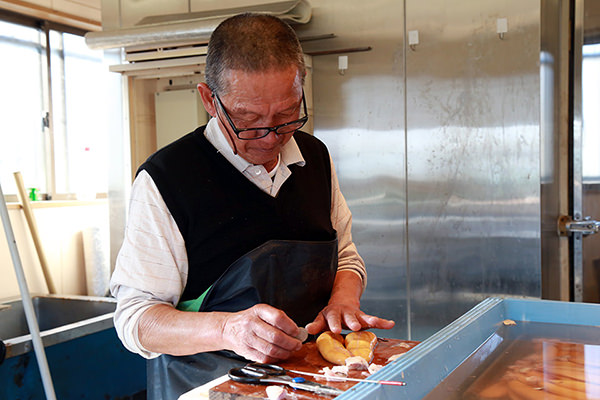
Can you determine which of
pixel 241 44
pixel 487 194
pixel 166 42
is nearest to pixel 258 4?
pixel 166 42

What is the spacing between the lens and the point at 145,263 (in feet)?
4.33

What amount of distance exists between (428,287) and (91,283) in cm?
265

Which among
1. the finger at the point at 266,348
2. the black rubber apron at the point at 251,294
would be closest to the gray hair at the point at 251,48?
the black rubber apron at the point at 251,294

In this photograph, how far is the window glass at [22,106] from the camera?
4289 mm

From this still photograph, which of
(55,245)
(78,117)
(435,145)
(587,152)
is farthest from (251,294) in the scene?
(78,117)

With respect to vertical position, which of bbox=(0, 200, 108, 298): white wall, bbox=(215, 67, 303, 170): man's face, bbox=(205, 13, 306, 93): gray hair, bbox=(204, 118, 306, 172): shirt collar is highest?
bbox=(205, 13, 306, 93): gray hair

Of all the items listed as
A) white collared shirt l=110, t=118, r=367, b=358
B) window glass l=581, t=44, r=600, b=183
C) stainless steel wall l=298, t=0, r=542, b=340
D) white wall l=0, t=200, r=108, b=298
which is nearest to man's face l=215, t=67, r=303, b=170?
white collared shirt l=110, t=118, r=367, b=358

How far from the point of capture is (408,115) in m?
2.82

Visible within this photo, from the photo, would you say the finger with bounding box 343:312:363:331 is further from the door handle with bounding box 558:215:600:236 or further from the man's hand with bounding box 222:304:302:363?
the door handle with bounding box 558:215:600:236

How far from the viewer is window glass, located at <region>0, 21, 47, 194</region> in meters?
4.29

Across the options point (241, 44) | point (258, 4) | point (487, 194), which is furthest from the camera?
point (258, 4)

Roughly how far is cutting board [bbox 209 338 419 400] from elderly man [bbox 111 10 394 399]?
45mm

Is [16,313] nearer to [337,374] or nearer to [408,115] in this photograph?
[408,115]

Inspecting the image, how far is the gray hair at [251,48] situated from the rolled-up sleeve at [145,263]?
0.31m
